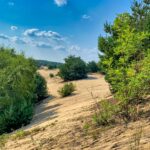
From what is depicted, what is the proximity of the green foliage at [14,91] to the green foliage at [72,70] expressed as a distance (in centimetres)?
1520

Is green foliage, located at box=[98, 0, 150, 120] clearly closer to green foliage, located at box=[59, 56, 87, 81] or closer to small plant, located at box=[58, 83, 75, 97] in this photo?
small plant, located at box=[58, 83, 75, 97]

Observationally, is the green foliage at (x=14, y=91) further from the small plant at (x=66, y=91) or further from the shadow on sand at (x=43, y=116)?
the small plant at (x=66, y=91)

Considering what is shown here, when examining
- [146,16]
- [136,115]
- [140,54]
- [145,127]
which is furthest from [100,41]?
[145,127]

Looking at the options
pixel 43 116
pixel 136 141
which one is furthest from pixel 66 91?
pixel 136 141

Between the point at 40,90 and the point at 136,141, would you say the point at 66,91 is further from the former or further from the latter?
the point at 136,141

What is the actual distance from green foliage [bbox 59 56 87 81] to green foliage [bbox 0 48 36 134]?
15.2 metres

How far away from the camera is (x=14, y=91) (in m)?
22.7

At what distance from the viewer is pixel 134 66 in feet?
36.3

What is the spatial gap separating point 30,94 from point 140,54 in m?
14.1

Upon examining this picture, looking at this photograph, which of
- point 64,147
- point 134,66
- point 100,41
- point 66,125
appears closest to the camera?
point 64,147

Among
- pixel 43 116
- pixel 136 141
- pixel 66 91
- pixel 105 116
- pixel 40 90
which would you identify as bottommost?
pixel 136 141

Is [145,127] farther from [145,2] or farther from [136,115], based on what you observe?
[145,2]

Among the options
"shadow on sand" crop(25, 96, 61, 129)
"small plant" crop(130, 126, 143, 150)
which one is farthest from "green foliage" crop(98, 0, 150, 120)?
"shadow on sand" crop(25, 96, 61, 129)

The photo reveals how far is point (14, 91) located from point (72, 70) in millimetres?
20101
